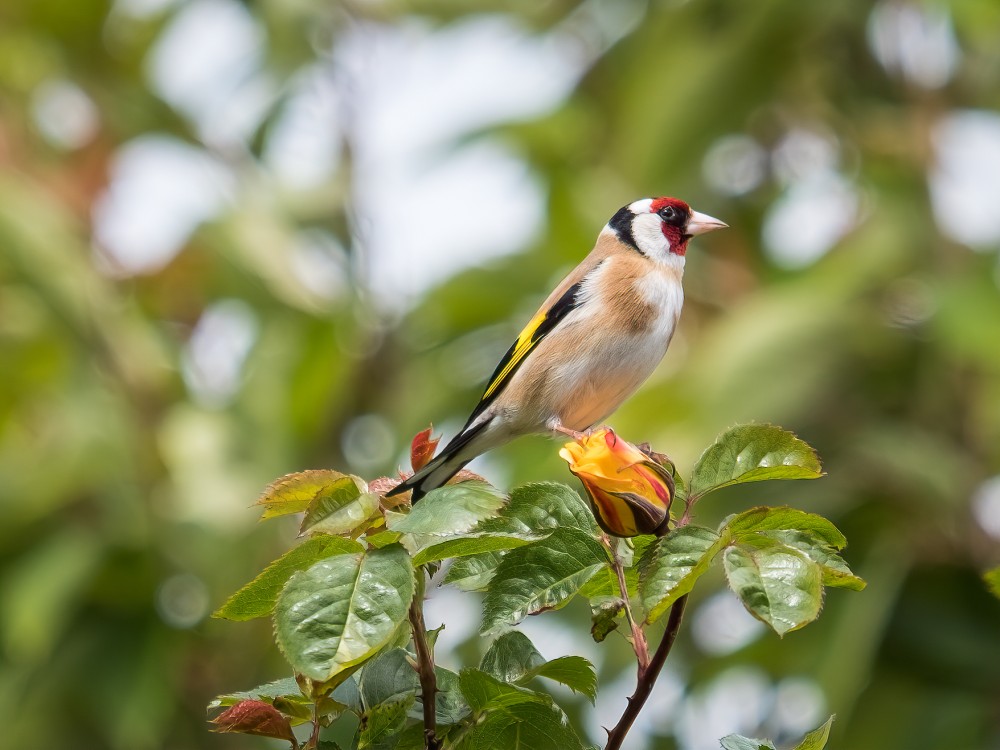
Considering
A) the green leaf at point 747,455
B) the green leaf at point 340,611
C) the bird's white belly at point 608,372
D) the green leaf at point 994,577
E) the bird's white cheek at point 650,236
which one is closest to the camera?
the green leaf at point 340,611

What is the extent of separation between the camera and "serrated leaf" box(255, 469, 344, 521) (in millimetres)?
1740

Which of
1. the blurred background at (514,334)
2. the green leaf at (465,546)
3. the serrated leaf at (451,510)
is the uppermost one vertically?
the serrated leaf at (451,510)

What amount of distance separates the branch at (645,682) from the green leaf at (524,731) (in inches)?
4.3

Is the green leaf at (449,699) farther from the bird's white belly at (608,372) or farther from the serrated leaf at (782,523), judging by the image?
the bird's white belly at (608,372)

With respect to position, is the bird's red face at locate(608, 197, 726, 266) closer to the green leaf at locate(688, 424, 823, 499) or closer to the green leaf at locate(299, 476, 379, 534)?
the green leaf at locate(688, 424, 823, 499)

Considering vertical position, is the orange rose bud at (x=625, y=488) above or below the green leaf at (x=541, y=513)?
below

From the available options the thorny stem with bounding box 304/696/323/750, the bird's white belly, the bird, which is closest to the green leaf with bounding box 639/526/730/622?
the thorny stem with bounding box 304/696/323/750

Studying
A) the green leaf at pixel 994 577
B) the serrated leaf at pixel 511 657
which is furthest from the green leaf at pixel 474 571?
the green leaf at pixel 994 577

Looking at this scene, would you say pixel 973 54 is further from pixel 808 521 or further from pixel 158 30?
pixel 808 521

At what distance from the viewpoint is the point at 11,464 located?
5.78 m

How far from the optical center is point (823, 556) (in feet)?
5.42

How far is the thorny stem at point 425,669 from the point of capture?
5.41ft

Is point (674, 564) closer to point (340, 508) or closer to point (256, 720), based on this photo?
point (340, 508)

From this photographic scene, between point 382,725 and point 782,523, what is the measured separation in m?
0.59
